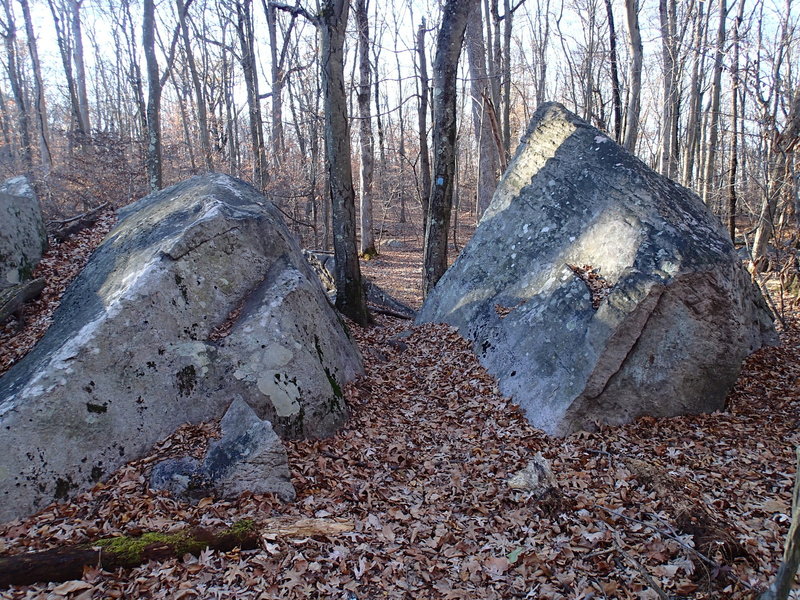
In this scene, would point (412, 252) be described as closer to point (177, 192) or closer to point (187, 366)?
point (177, 192)

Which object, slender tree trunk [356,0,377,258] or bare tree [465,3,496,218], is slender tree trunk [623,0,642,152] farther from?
slender tree trunk [356,0,377,258]

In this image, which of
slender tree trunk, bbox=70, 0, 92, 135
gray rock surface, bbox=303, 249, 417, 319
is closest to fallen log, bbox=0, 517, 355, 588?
gray rock surface, bbox=303, 249, 417, 319

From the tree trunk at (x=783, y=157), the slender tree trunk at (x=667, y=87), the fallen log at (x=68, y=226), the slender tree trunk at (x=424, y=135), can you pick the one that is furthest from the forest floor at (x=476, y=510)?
the slender tree trunk at (x=667, y=87)

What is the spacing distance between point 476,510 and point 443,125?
760cm

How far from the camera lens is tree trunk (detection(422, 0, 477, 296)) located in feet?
30.7

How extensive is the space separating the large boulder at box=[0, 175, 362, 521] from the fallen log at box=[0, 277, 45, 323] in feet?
1.40

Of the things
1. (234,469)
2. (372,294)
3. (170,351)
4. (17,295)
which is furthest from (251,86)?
(234,469)

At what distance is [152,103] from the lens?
12.9 m

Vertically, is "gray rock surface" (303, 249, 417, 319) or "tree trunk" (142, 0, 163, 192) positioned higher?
"tree trunk" (142, 0, 163, 192)

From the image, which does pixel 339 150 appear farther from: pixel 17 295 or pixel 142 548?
pixel 142 548

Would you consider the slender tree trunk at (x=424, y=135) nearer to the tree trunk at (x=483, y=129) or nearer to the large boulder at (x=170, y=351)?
the tree trunk at (x=483, y=129)

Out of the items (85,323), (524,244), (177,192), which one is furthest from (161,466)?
(524,244)

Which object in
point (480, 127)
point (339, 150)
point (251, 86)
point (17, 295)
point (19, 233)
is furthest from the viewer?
point (251, 86)

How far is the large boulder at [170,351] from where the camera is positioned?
416 centimetres
